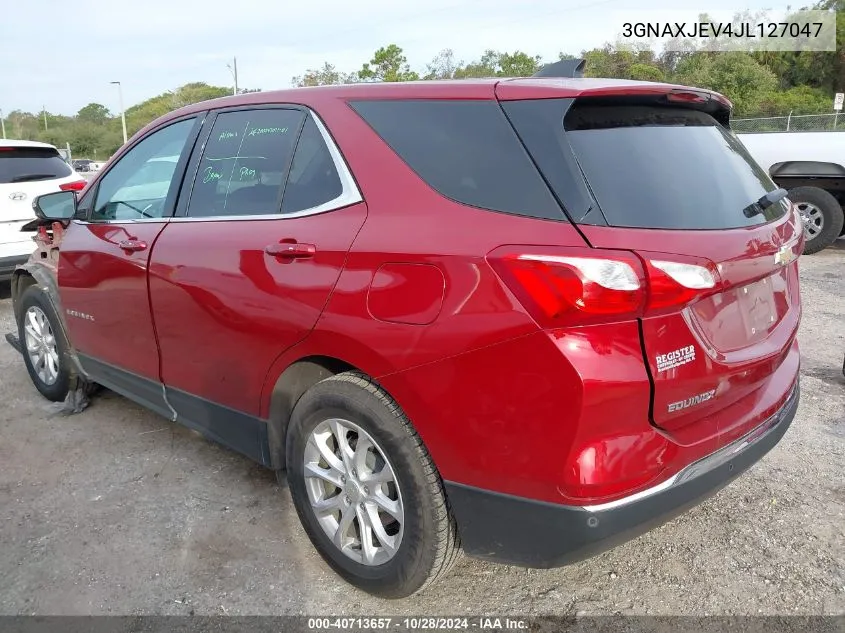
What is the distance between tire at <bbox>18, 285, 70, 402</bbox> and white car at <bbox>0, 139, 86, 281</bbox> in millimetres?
2778

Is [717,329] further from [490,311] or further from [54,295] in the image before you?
[54,295]

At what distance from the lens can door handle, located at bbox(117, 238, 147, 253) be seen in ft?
10.7

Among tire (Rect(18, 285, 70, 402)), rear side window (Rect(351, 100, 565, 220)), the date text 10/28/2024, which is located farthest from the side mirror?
the date text 10/28/2024

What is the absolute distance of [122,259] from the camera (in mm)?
3383

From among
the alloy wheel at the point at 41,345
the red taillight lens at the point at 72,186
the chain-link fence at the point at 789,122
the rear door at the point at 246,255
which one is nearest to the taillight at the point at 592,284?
the rear door at the point at 246,255

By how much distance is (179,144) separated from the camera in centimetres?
331

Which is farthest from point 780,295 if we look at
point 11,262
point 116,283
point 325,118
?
point 11,262

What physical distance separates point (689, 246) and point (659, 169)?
32 cm

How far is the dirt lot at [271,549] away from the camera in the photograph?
249 centimetres

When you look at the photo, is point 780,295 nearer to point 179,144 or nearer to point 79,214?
point 179,144

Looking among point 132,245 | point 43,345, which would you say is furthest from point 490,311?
point 43,345

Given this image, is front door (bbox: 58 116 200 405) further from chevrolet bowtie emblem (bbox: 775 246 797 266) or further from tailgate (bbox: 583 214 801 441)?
chevrolet bowtie emblem (bbox: 775 246 797 266)

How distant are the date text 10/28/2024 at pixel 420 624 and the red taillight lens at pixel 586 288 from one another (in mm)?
1180

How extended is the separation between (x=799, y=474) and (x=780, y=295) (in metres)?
1.26
